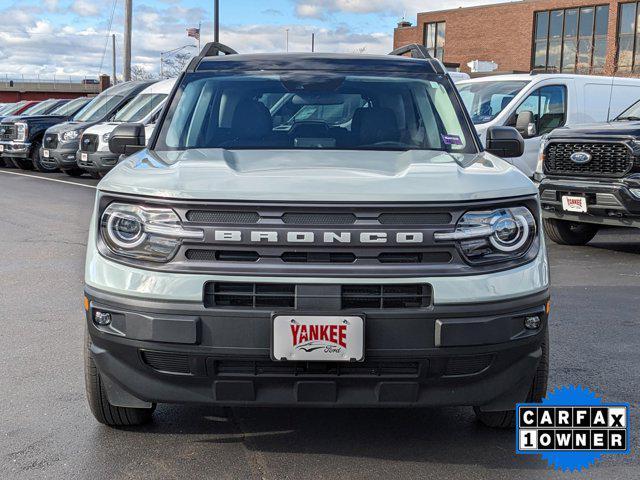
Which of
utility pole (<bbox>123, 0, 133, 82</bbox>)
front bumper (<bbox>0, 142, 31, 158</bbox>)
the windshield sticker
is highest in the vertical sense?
utility pole (<bbox>123, 0, 133, 82</bbox>)

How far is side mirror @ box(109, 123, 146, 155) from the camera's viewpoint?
4.89m

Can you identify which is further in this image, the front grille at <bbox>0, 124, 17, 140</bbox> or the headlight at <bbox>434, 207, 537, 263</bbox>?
the front grille at <bbox>0, 124, 17, 140</bbox>

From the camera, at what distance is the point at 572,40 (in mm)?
45500

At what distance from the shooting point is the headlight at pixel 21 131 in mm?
21156

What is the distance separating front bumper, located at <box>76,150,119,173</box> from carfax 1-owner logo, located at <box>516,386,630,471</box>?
45.5ft

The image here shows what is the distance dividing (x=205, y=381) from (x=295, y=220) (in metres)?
0.71

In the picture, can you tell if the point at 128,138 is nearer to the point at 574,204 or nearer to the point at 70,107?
the point at 574,204

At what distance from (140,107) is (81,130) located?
1.91 metres

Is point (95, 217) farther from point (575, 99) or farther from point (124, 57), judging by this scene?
point (124, 57)

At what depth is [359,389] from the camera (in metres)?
3.33

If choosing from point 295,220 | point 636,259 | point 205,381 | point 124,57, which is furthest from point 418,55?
point 124,57

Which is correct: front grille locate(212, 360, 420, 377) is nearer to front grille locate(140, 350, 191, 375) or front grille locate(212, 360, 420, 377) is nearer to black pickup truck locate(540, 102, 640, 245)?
front grille locate(140, 350, 191, 375)

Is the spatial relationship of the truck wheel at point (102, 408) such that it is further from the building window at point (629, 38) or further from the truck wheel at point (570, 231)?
the building window at point (629, 38)

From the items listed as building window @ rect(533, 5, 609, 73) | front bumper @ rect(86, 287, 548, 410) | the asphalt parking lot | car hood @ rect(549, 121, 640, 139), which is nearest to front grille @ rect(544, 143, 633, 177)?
car hood @ rect(549, 121, 640, 139)
